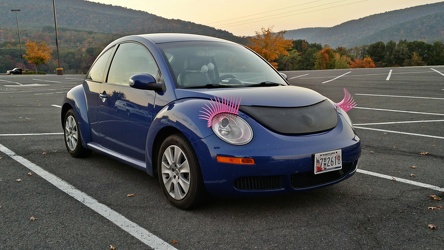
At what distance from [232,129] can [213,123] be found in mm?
161

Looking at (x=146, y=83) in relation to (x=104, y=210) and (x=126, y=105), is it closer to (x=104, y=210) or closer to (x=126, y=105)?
(x=126, y=105)

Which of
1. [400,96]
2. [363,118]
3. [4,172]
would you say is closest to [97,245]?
[4,172]

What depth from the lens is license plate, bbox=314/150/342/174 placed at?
3364 millimetres

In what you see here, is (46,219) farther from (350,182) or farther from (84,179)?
(350,182)

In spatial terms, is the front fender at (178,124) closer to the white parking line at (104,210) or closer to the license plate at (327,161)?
the white parking line at (104,210)

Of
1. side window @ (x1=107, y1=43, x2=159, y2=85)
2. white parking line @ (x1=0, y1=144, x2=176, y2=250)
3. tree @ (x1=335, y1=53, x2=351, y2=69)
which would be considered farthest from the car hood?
tree @ (x1=335, y1=53, x2=351, y2=69)

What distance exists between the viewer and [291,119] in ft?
11.4

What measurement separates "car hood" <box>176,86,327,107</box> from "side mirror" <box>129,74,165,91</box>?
22 centimetres

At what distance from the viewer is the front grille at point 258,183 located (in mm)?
3314

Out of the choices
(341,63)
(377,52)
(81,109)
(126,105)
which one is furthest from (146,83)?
(377,52)

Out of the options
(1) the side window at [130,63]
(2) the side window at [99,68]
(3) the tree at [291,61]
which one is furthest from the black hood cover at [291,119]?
(3) the tree at [291,61]

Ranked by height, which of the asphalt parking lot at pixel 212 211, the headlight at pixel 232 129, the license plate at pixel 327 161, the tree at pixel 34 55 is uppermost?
the tree at pixel 34 55

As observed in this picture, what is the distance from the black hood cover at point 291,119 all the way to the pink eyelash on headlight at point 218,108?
0.08 m

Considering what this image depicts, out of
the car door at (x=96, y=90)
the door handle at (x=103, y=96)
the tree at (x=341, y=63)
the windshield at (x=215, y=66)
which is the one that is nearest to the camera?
the windshield at (x=215, y=66)
